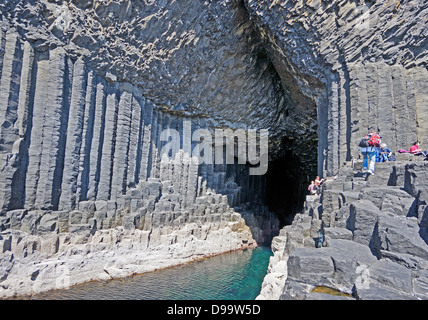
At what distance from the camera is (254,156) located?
71.2ft

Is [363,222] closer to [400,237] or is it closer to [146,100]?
[400,237]

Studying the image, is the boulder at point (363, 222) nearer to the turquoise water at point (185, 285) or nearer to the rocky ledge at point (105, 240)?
the turquoise water at point (185, 285)

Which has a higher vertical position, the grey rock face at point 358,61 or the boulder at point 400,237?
the grey rock face at point 358,61

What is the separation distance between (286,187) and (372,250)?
24107 mm

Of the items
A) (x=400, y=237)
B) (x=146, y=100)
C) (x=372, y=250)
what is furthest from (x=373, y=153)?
(x=146, y=100)

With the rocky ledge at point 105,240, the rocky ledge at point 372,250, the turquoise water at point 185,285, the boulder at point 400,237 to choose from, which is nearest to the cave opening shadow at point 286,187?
the rocky ledge at point 105,240

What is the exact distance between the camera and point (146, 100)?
1484 centimetres

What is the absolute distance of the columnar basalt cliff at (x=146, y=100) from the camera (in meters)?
9.77

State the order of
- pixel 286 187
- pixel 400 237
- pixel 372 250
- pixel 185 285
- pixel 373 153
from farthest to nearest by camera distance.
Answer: pixel 286 187 < pixel 185 285 < pixel 373 153 < pixel 372 250 < pixel 400 237

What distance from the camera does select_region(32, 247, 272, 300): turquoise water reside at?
990 cm

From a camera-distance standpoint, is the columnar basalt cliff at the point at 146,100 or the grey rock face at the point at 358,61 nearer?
the columnar basalt cliff at the point at 146,100

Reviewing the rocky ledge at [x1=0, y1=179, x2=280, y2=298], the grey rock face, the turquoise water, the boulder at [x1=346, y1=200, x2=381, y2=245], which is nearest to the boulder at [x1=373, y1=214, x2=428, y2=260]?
the boulder at [x1=346, y1=200, x2=381, y2=245]

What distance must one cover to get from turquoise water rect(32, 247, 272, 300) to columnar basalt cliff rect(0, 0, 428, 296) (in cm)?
65

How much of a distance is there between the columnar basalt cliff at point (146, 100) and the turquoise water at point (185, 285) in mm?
653
